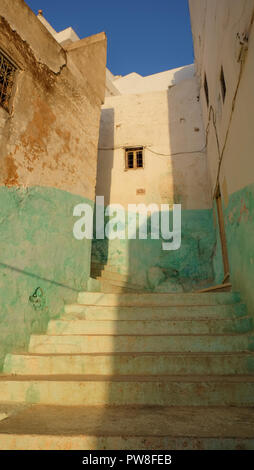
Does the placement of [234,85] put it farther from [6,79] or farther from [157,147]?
[157,147]

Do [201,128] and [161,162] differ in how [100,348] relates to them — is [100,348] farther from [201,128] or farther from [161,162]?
[201,128]

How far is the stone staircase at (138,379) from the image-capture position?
1.88 m

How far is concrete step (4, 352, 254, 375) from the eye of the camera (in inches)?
113

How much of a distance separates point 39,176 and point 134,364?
2.92 metres

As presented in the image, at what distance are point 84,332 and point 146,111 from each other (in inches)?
334

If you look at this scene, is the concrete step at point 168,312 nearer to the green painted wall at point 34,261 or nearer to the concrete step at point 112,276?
the green painted wall at point 34,261

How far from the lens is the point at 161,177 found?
8.87 meters

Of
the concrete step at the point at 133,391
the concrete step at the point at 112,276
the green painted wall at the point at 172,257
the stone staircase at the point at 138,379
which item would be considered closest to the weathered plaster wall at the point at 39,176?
the stone staircase at the point at 138,379

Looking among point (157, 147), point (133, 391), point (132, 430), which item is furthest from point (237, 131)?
point (157, 147)

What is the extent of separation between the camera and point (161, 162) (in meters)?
9.04

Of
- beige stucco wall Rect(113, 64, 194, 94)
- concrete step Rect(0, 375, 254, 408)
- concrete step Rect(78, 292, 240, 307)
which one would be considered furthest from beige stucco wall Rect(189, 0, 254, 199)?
beige stucco wall Rect(113, 64, 194, 94)

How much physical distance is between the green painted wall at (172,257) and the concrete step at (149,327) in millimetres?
4067
